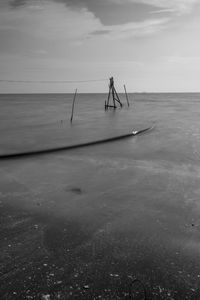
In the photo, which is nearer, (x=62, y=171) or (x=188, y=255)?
(x=188, y=255)

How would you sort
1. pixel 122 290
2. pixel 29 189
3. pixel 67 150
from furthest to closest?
pixel 67 150
pixel 29 189
pixel 122 290

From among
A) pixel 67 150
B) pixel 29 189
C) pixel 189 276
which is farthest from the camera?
pixel 67 150

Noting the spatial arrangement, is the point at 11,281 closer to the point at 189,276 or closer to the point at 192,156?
the point at 189,276

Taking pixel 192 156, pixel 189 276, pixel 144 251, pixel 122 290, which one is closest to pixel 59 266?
pixel 122 290

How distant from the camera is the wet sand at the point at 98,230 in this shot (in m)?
5.81

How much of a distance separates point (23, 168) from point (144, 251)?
8582 millimetres

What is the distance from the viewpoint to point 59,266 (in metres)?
6.31

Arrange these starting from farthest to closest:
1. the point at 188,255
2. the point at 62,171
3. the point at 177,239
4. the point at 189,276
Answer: the point at 62,171 < the point at 177,239 < the point at 188,255 < the point at 189,276

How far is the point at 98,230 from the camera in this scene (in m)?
7.95

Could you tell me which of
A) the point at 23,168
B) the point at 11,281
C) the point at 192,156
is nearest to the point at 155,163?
the point at 192,156

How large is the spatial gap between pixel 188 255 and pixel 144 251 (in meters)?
0.93

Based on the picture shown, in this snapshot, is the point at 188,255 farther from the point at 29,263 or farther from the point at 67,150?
the point at 67,150

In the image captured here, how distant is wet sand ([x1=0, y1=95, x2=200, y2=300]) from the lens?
5.81 meters

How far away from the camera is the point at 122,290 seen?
18.5 ft
